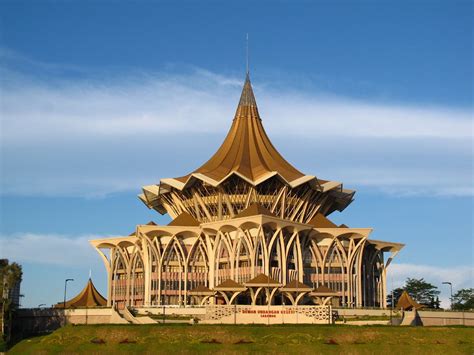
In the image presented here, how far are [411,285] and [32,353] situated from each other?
8240 cm

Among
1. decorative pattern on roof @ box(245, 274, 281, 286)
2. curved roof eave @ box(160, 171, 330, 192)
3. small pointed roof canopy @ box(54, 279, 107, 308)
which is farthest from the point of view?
A: curved roof eave @ box(160, 171, 330, 192)

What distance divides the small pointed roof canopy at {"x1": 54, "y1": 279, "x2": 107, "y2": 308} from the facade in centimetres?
703

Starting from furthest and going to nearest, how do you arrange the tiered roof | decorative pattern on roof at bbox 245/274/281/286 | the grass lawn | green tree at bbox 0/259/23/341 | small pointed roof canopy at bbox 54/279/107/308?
the tiered roof, small pointed roof canopy at bbox 54/279/107/308, decorative pattern on roof at bbox 245/274/281/286, green tree at bbox 0/259/23/341, the grass lawn

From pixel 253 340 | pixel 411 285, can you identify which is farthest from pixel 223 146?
pixel 253 340

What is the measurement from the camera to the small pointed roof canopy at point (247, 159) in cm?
9831

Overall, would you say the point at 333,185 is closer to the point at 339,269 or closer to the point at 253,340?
the point at 339,269

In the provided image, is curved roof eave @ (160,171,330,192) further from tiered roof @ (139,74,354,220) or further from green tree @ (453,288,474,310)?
green tree @ (453,288,474,310)

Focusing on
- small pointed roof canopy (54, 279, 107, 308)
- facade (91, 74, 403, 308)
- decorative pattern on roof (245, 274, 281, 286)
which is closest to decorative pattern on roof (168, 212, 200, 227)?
facade (91, 74, 403, 308)

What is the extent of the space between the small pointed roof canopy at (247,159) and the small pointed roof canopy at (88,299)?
18.4m

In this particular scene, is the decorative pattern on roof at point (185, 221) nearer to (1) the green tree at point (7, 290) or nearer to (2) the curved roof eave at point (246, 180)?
(2) the curved roof eave at point (246, 180)

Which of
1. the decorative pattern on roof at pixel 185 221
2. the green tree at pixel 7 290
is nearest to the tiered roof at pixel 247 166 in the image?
the decorative pattern on roof at pixel 185 221

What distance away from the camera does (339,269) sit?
9694 cm

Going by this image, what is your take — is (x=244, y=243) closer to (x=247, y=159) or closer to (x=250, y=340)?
(x=247, y=159)

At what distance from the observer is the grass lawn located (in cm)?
5653
